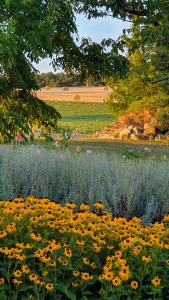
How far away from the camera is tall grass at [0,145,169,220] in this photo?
7.02 metres

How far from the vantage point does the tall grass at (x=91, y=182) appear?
7.02 meters

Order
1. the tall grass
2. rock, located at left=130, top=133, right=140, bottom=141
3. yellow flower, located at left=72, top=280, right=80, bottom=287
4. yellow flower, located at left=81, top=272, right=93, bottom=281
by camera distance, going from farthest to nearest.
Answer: rock, located at left=130, top=133, right=140, bottom=141 < the tall grass < yellow flower, located at left=72, top=280, right=80, bottom=287 < yellow flower, located at left=81, top=272, right=93, bottom=281

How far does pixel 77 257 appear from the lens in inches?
172

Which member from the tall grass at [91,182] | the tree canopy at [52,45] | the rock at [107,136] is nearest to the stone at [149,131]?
the rock at [107,136]

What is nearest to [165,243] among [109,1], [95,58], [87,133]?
[95,58]

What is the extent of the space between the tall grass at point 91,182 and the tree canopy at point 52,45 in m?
3.17

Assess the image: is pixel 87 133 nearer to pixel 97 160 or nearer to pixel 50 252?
pixel 97 160

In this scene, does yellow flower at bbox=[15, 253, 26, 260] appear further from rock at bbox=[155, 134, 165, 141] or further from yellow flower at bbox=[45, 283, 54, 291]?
rock at bbox=[155, 134, 165, 141]

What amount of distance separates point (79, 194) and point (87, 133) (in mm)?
26484

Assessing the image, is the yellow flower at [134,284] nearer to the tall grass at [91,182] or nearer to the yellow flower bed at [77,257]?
the yellow flower bed at [77,257]

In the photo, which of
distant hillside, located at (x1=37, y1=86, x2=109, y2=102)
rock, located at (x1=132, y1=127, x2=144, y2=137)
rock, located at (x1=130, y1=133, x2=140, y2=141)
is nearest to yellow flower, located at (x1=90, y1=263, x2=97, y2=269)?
rock, located at (x1=130, y1=133, x2=140, y2=141)

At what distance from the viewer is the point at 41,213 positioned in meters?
4.84

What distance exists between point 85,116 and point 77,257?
41.4 m

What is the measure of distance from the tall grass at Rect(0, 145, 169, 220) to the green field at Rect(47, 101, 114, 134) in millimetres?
24312
